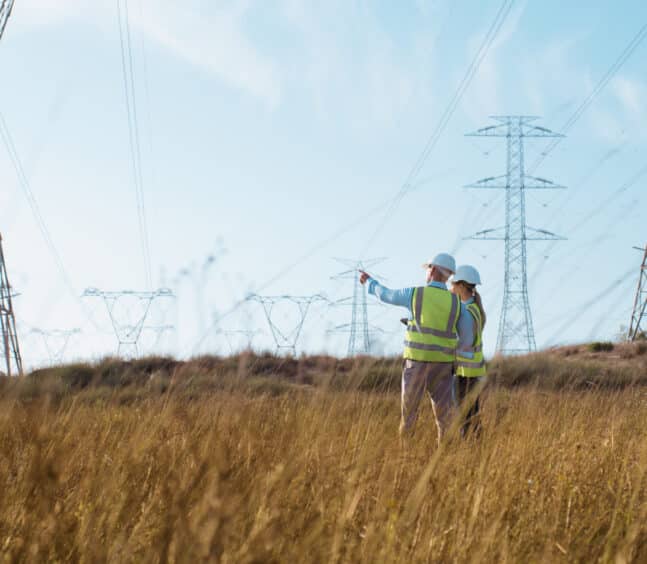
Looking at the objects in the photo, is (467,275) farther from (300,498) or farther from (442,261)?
(300,498)

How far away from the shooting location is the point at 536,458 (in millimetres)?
5066

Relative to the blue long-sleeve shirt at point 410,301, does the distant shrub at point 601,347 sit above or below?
above

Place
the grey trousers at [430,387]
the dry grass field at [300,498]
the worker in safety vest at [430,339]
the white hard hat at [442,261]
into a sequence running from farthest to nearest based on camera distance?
the white hard hat at [442,261] → the worker in safety vest at [430,339] → the grey trousers at [430,387] → the dry grass field at [300,498]

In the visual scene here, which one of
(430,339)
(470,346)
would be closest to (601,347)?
(470,346)

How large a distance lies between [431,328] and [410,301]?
0.32 metres

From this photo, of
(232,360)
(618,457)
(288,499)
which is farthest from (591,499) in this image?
(232,360)

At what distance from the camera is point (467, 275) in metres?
8.44

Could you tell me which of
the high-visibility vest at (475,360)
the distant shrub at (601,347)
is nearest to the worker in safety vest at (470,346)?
the high-visibility vest at (475,360)

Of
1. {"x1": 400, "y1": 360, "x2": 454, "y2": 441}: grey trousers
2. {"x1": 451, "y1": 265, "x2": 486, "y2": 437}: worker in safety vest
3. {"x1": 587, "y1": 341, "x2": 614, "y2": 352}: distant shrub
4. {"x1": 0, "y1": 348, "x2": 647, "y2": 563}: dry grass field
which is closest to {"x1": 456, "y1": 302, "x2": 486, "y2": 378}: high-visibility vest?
{"x1": 451, "y1": 265, "x2": 486, "y2": 437}: worker in safety vest

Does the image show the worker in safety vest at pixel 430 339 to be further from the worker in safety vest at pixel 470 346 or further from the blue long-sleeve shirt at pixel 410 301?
the worker in safety vest at pixel 470 346

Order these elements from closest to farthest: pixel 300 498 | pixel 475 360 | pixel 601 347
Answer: pixel 300 498 < pixel 475 360 < pixel 601 347

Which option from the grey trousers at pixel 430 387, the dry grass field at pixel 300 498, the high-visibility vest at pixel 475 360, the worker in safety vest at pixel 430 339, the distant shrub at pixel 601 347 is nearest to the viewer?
the dry grass field at pixel 300 498

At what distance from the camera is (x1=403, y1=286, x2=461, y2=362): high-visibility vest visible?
750 cm

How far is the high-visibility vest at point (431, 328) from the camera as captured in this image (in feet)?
24.6
